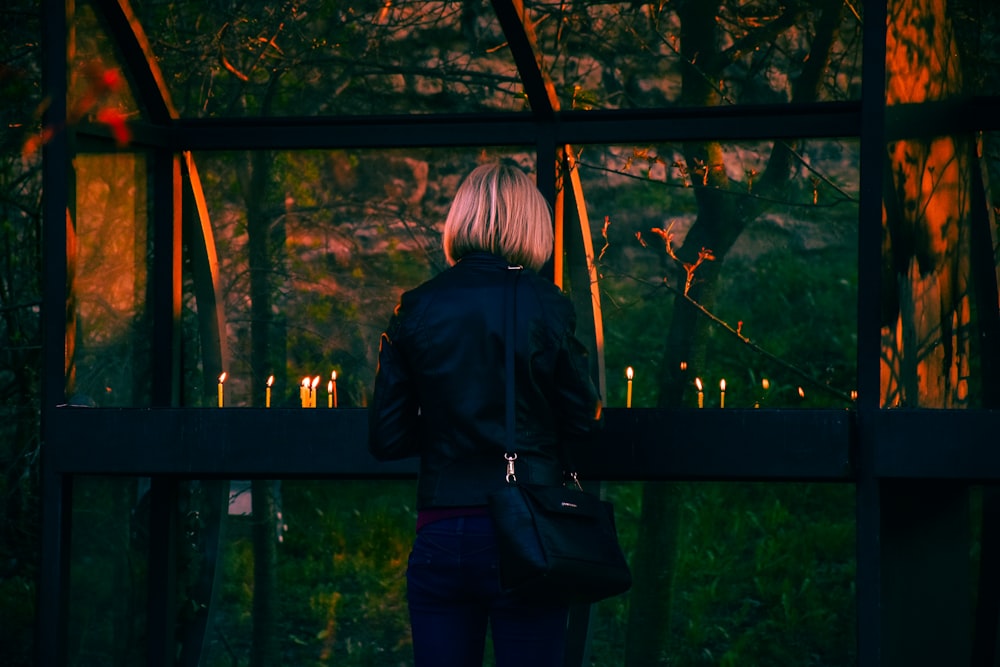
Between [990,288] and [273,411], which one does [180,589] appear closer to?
[273,411]

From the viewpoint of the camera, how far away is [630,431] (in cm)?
374

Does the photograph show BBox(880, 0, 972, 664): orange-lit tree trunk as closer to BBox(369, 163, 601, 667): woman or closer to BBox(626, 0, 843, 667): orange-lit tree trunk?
BBox(626, 0, 843, 667): orange-lit tree trunk

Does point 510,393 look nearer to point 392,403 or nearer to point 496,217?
point 392,403

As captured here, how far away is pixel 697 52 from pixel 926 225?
1.11m

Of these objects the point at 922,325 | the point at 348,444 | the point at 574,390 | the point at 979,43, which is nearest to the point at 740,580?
the point at 922,325

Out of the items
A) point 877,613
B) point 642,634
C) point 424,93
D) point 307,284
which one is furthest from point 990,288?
point 307,284

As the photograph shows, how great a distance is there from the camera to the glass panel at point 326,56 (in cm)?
482

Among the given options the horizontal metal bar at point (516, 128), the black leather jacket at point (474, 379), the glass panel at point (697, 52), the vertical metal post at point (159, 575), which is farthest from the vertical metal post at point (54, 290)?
the black leather jacket at point (474, 379)

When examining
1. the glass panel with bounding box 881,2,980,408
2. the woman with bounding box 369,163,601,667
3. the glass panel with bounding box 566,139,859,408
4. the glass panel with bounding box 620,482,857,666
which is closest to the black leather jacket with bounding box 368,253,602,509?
the woman with bounding box 369,163,601,667

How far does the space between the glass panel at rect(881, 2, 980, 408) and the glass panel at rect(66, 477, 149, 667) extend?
2.43 metres

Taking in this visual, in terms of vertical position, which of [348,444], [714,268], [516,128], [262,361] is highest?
[516,128]

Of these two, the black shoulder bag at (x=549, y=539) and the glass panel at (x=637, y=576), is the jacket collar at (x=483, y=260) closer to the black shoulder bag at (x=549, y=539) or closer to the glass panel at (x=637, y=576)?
the black shoulder bag at (x=549, y=539)

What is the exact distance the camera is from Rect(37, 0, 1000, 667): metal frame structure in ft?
11.9

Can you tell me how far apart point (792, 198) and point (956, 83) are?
0.70 metres
